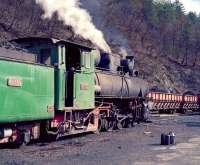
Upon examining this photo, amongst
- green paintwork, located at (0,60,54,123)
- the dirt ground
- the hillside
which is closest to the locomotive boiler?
green paintwork, located at (0,60,54,123)

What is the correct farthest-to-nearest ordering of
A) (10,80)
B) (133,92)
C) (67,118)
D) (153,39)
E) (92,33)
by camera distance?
(153,39) → (92,33) → (133,92) → (67,118) → (10,80)

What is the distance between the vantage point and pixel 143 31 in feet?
221

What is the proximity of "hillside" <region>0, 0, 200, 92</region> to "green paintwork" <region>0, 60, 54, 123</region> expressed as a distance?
15414 millimetres

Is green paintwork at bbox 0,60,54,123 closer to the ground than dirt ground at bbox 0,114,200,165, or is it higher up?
higher up

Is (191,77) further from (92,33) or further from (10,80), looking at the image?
(10,80)

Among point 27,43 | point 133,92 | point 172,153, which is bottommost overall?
point 172,153

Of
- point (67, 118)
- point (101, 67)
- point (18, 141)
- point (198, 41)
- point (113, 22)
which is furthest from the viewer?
point (198, 41)

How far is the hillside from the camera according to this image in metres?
39.6

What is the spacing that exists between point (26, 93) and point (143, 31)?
2250 inches

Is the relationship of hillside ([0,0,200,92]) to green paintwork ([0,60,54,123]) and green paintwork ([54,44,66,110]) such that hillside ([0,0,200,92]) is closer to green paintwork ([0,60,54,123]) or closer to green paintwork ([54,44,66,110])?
green paintwork ([54,44,66,110])

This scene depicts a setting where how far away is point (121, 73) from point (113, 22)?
95.8ft

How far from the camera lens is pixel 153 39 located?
74312 mm

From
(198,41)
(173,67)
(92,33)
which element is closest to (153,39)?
(173,67)

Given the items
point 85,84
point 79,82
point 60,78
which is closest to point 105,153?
point 60,78
